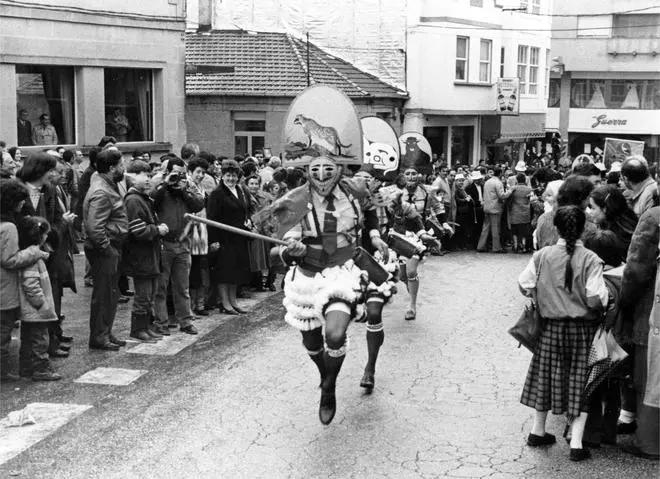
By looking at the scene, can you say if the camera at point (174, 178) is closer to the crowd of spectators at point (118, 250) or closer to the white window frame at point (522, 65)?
the crowd of spectators at point (118, 250)

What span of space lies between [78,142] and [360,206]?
40.0 feet

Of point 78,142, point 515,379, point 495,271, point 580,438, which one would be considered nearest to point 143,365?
point 515,379

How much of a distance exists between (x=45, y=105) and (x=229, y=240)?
8314 millimetres

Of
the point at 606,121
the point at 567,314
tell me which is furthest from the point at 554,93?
the point at 567,314

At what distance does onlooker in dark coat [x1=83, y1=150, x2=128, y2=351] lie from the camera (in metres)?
8.96

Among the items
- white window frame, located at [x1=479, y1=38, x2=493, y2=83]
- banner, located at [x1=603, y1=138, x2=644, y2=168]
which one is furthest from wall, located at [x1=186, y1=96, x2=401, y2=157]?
banner, located at [x1=603, y1=138, x2=644, y2=168]

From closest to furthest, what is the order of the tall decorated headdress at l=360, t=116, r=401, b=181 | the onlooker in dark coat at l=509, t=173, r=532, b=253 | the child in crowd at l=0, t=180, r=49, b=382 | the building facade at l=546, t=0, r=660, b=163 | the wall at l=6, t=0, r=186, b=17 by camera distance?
1. the child in crowd at l=0, t=180, r=49, b=382
2. the tall decorated headdress at l=360, t=116, r=401, b=181
3. the wall at l=6, t=0, r=186, b=17
4. the onlooker in dark coat at l=509, t=173, r=532, b=253
5. the building facade at l=546, t=0, r=660, b=163

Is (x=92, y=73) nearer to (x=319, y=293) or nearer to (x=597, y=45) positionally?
(x=319, y=293)

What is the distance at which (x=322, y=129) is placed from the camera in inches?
316

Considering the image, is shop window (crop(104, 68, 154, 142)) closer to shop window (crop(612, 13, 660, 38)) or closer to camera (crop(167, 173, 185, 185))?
camera (crop(167, 173, 185, 185))

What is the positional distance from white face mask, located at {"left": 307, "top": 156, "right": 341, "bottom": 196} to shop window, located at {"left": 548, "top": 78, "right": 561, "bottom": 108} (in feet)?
121

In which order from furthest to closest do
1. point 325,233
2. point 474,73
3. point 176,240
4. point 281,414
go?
point 474,73
point 176,240
point 325,233
point 281,414

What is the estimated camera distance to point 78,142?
18.8m

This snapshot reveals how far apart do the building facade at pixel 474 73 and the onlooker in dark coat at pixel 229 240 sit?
17.5m
